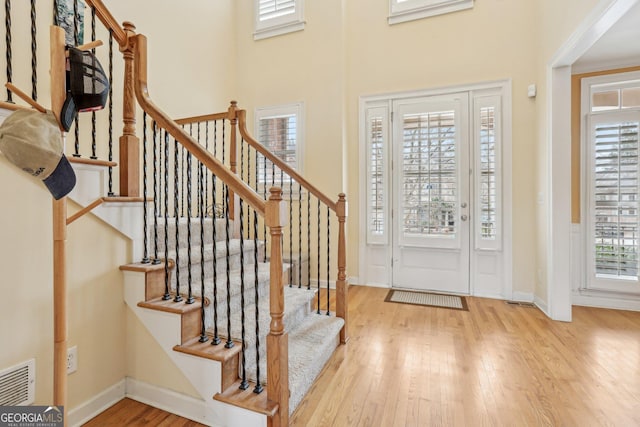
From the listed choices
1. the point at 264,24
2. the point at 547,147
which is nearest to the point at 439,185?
the point at 547,147

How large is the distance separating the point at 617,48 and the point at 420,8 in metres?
1.99

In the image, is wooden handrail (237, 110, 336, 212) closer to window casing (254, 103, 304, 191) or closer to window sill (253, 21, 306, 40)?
window casing (254, 103, 304, 191)

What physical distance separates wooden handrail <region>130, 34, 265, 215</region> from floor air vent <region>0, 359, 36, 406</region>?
1213mm

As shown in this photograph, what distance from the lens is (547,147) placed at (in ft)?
9.74

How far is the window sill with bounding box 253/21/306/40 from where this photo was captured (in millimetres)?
4113

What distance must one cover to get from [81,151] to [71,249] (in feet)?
4.40

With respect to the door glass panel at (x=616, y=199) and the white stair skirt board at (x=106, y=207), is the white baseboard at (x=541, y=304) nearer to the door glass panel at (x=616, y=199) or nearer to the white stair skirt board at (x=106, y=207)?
the door glass panel at (x=616, y=199)

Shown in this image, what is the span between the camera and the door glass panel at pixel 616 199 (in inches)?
120

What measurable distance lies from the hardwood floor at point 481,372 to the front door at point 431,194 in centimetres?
80

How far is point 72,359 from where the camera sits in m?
1.57

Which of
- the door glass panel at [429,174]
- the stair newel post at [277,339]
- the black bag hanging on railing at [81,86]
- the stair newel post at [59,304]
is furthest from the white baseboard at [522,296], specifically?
the black bag hanging on railing at [81,86]

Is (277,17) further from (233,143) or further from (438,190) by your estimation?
(438,190)

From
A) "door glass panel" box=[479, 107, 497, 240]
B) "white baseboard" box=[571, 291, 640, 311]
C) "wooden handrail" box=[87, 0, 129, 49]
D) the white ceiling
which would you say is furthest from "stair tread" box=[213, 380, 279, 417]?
the white ceiling

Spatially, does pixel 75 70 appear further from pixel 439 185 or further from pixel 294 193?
pixel 439 185
